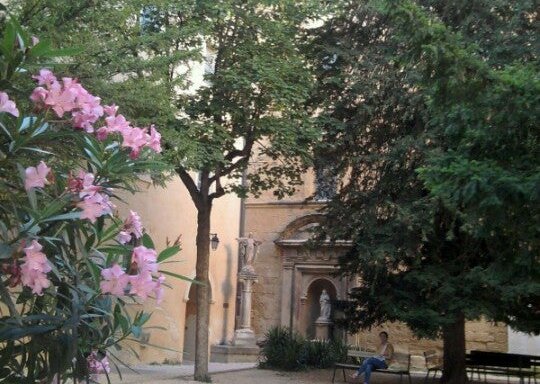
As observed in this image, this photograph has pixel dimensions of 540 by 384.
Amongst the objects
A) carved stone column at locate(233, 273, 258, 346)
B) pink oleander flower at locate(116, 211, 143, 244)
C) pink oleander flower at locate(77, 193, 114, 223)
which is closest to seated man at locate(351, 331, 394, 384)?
carved stone column at locate(233, 273, 258, 346)

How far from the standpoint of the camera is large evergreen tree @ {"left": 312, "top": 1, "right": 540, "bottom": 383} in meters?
9.14

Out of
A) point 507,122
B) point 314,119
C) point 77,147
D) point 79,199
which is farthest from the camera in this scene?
point 314,119

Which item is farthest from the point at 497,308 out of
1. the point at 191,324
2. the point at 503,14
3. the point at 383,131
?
the point at 191,324

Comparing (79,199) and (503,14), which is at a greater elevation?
(503,14)

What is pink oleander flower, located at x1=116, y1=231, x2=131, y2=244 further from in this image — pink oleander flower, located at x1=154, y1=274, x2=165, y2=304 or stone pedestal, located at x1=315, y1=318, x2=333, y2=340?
stone pedestal, located at x1=315, y1=318, x2=333, y2=340

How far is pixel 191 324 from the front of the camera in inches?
936

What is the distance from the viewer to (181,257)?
22.5m

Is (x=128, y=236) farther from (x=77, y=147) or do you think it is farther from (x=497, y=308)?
(x=497, y=308)

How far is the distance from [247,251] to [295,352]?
234 inches

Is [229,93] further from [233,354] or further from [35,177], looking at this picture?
[35,177]

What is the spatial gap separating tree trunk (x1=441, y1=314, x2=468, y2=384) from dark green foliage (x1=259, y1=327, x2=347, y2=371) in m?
4.74

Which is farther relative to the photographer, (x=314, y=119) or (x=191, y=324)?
(x=191, y=324)

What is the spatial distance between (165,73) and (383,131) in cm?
687

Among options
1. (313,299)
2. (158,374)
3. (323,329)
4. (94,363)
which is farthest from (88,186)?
(313,299)
